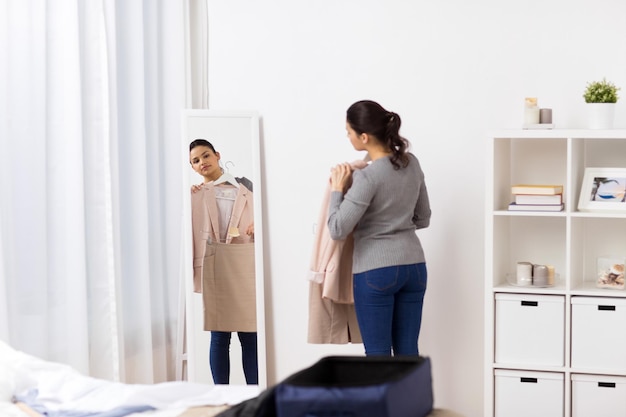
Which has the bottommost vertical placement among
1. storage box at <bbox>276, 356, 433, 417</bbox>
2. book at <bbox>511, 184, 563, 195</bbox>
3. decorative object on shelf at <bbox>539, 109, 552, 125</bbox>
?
storage box at <bbox>276, 356, 433, 417</bbox>

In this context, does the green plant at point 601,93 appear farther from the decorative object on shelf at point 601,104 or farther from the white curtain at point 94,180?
the white curtain at point 94,180

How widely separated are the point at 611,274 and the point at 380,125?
1103 millimetres

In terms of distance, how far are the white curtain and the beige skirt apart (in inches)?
9.7

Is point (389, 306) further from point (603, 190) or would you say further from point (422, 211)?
point (603, 190)

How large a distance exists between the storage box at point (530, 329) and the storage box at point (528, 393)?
51mm

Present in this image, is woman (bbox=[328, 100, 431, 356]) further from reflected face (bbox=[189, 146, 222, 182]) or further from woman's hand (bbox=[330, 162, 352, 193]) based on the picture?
reflected face (bbox=[189, 146, 222, 182])

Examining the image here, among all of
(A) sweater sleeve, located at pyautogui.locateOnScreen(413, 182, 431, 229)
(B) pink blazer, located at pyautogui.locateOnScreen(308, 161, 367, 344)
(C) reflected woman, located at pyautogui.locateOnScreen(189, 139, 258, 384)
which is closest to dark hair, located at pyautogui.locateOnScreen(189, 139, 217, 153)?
(C) reflected woman, located at pyautogui.locateOnScreen(189, 139, 258, 384)

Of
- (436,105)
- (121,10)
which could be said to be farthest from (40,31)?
(436,105)

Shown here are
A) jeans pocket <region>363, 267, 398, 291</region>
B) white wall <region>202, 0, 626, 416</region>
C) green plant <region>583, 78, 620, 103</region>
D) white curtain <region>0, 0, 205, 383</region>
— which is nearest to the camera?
white curtain <region>0, 0, 205, 383</region>

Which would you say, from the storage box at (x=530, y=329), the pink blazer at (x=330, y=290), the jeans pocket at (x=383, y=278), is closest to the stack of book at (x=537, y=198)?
the storage box at (x=530, y=329)

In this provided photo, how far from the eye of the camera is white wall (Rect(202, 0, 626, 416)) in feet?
12.5

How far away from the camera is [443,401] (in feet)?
13.3

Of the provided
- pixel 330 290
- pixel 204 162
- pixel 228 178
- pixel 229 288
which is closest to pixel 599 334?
pixel 330 290

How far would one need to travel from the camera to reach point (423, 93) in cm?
397
